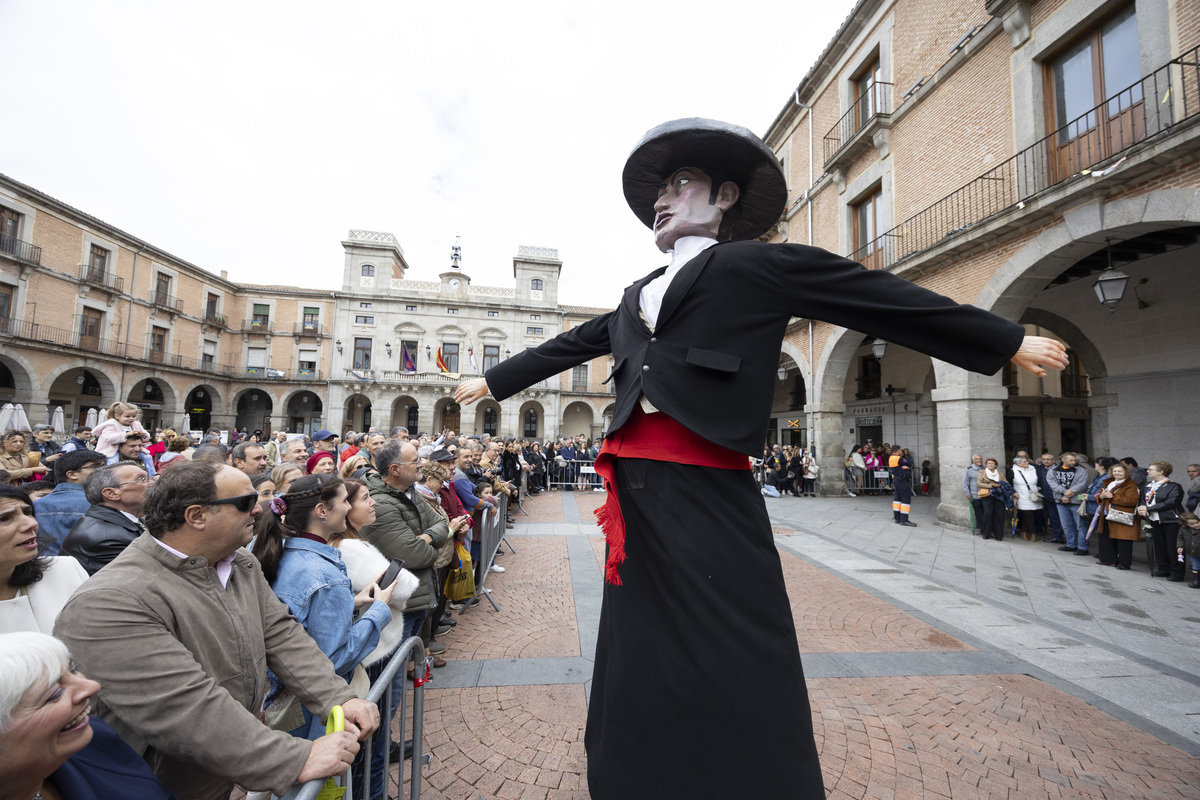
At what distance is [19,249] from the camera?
22.1 metres

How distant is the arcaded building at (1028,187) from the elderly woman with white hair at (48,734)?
8339 mm

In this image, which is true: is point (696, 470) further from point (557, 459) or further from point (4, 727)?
point (557, 459)

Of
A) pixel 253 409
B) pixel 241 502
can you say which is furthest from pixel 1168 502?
pixel 253 409

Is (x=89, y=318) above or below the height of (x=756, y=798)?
above

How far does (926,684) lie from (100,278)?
36221mm

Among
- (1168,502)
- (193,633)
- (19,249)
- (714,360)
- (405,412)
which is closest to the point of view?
(714,360)

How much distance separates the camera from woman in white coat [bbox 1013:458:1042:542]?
345 inches

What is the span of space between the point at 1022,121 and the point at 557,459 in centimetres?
1420

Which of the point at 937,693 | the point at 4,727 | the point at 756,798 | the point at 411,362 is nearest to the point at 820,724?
the point at 937,693

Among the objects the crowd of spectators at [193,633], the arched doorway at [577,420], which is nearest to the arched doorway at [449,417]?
the arched doorway at [577,420]

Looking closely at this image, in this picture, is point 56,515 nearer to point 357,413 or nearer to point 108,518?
point 108,518

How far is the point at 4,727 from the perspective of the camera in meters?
0.96

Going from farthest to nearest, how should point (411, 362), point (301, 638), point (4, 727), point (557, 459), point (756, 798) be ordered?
point (411, 362) → point (557, 459) → point (301, 638) → point (756, 798) → point (4, 727)

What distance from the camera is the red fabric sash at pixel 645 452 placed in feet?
4.58
